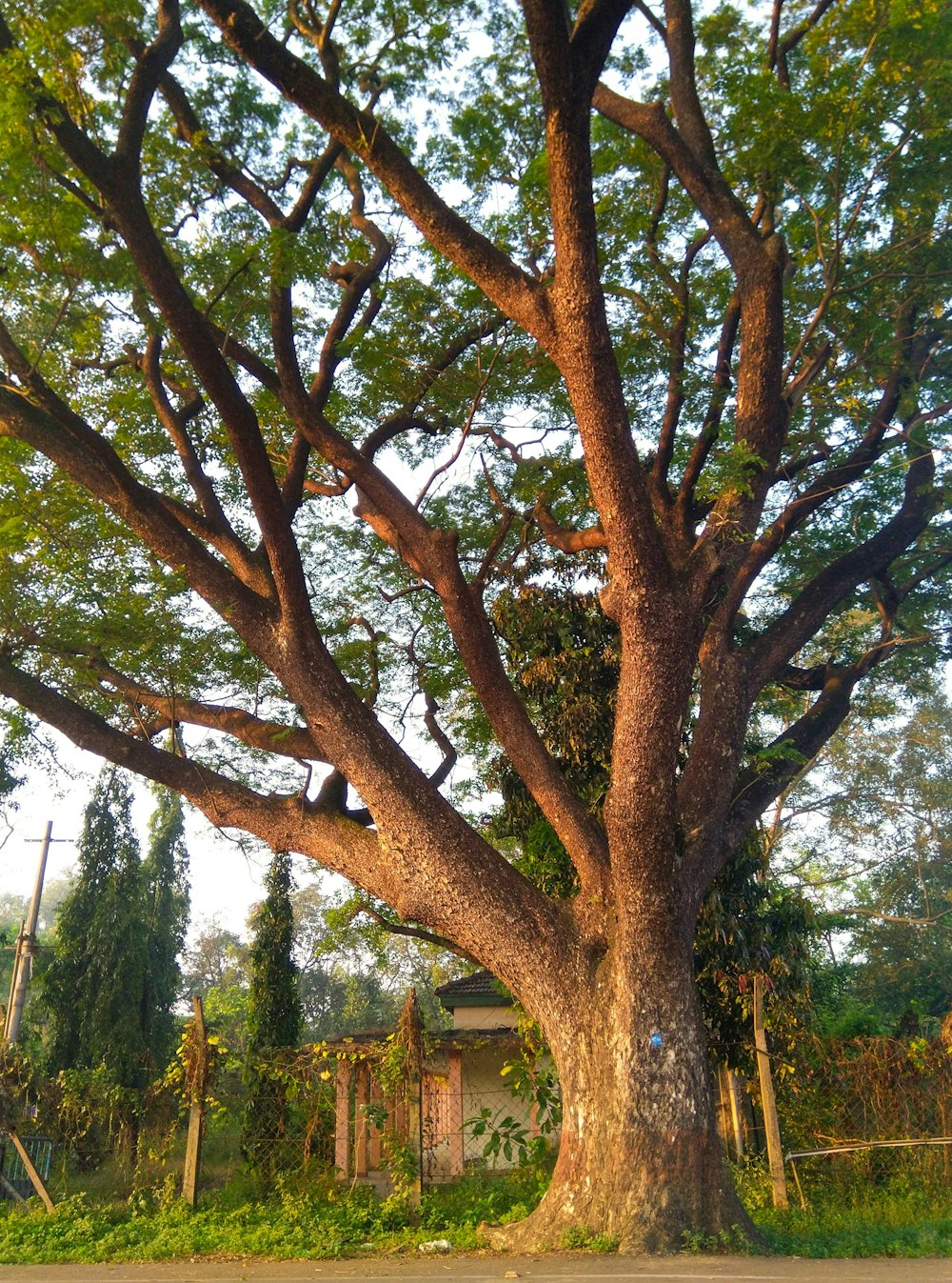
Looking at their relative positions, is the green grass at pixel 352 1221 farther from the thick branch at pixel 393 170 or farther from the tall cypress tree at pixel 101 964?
the tall cypress tree at pixel 101 964

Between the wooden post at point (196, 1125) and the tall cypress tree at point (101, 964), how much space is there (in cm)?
1232

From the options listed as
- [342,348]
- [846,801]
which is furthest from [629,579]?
[846,801]

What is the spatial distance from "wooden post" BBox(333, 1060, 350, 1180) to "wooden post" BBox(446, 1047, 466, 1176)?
97 centimetres

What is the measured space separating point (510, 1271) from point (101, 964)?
1754 cm

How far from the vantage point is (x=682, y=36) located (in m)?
8.58

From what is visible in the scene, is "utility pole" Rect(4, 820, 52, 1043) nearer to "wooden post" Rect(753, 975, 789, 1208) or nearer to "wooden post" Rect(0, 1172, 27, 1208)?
"wooden post" Rect(0, 1172, 27, 1208)

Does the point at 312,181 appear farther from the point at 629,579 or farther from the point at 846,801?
the point at 846,801

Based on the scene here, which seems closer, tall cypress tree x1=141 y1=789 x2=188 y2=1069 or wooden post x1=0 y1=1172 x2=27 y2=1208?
wooden post x1=0 y1=1172 x2=27 y2=1208

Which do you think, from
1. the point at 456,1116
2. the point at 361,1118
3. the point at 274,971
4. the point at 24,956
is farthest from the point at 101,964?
the point at 361,1118

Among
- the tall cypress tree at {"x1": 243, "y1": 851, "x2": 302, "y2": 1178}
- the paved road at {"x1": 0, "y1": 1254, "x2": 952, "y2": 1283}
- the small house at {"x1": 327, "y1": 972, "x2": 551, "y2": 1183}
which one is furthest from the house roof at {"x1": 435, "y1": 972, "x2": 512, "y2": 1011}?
the paved road at {"x1": 0, "y1": 1254, "x2": 952, "y2": 1283}

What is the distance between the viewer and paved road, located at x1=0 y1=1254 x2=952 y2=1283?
Answer: 18.5ft

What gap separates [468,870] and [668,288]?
6.07 m

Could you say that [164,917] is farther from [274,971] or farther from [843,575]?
[843,575]

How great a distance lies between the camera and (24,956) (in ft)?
46.1
